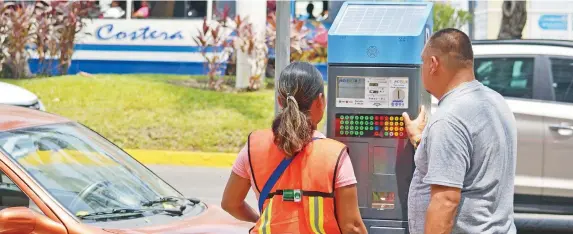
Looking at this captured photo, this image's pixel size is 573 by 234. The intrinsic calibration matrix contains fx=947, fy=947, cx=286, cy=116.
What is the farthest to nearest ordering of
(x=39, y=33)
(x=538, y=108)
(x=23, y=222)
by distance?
(x=39, y=33) < (x=538, y=108) < (x=23, y=222)

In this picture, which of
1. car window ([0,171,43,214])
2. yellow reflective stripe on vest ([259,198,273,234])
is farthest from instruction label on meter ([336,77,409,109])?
car window ([0,171,43,214])

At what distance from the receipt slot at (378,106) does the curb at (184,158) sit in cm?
902

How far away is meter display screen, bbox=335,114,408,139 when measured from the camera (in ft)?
15.5

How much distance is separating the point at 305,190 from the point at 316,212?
97mm

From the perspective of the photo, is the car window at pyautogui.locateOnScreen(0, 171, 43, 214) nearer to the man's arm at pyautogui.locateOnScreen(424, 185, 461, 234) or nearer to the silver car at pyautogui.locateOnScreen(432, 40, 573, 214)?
the man's arm at pyautogui.locateOnScreen(424, 185, 461, 234)

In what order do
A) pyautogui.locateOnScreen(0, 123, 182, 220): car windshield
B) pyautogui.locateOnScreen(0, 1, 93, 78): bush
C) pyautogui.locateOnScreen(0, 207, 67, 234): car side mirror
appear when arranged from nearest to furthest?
pyautogui.locateOnScreen(0, 207, 67, 234): car side mirror, pyautogui.locateOnScreen(0, 123, 182, 220): car windshield, pyautogui.locateOnScreen(0, 1, 93, 78): bush

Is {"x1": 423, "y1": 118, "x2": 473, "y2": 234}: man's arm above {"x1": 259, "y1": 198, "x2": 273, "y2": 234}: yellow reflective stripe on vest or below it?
above

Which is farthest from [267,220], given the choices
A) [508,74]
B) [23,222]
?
[508,74]

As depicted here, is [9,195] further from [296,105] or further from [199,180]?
[199,180]

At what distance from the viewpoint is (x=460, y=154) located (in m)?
3.52

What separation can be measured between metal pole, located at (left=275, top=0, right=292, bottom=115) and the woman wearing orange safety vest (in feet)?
22.8

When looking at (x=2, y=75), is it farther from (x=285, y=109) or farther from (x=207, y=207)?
(x=285, y=109)

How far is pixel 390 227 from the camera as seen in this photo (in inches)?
187

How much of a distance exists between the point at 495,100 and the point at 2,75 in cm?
1582
